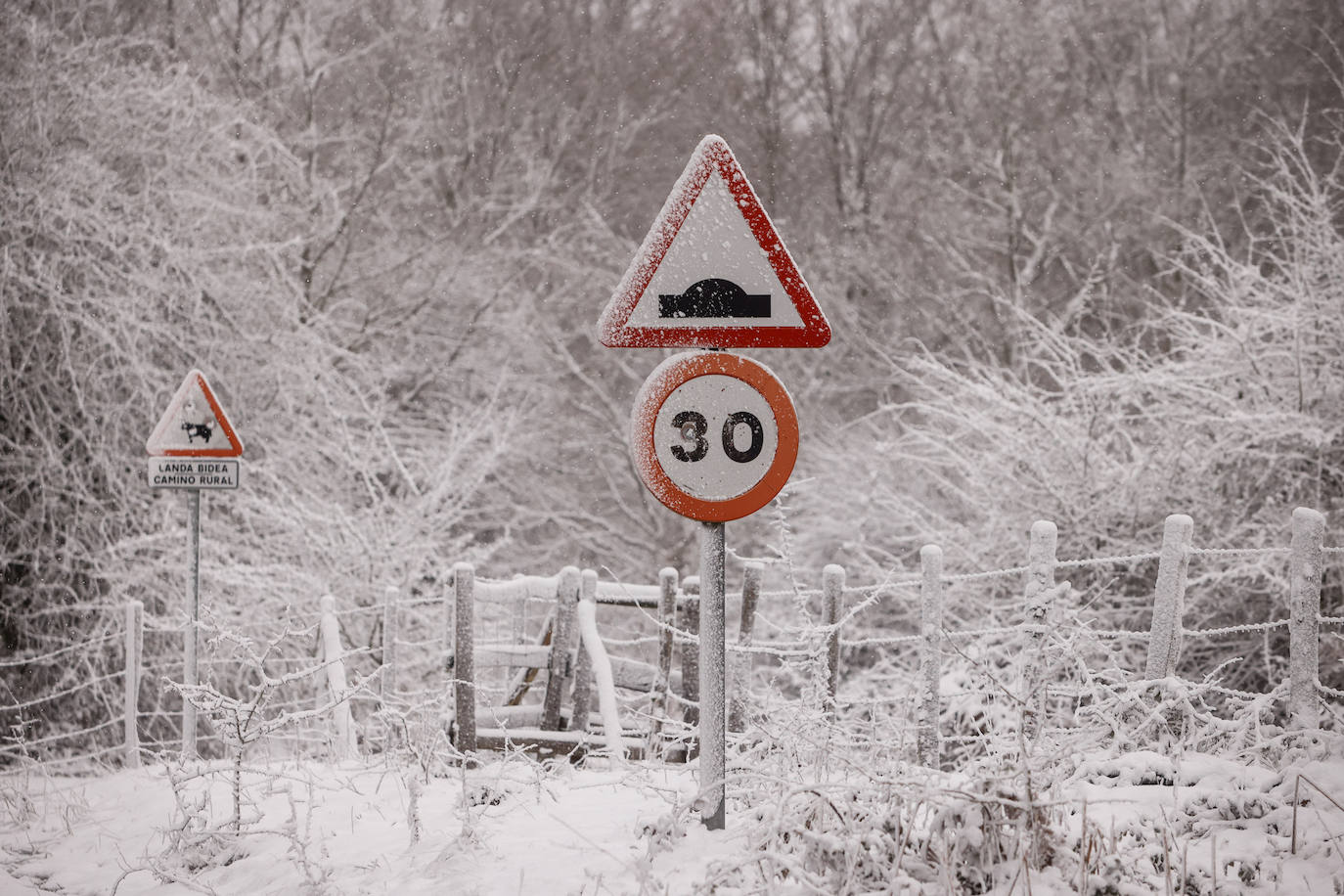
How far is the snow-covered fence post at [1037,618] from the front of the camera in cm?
362

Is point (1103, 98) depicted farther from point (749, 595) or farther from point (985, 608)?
point (749, 595)

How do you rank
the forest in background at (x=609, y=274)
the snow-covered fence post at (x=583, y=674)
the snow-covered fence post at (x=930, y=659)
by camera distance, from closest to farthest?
the snow-covered fence post at (x=930, y=659), the snow-covered fence post at (x=583, y=674), the forest in background at (x=609, y=274)

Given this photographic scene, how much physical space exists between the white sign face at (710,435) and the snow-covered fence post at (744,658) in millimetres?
3072

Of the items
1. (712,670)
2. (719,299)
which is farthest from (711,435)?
(712,670)

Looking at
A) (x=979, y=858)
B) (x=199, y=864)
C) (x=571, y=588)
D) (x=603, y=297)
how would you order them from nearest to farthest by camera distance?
(x=979, y=858)
(x=199, y=864)
(x=571, y=588)
(x=603, y=297)

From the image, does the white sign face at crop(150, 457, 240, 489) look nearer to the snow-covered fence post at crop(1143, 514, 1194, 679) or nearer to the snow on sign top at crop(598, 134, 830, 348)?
the snow on sign top at crop(598, 134, 830, 348)

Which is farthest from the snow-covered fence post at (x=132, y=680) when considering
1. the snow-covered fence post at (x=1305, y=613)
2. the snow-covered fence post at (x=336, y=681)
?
the snow-covered fence post at (x=1305, y=613)

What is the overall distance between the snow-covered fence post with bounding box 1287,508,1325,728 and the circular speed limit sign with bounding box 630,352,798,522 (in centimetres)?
289

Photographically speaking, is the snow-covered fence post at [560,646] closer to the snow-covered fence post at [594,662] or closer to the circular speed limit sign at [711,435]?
the snow-covered fence post at [594,662]

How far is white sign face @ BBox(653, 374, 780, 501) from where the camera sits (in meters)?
3.37

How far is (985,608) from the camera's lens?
9766 mm

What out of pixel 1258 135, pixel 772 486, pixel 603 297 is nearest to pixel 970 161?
pixel 1258 135

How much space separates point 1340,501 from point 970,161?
411 inches

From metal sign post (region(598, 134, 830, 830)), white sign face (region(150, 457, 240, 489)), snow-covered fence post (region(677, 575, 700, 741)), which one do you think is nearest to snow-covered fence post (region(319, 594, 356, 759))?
white sign face (region(150, 457, 240, 489))
